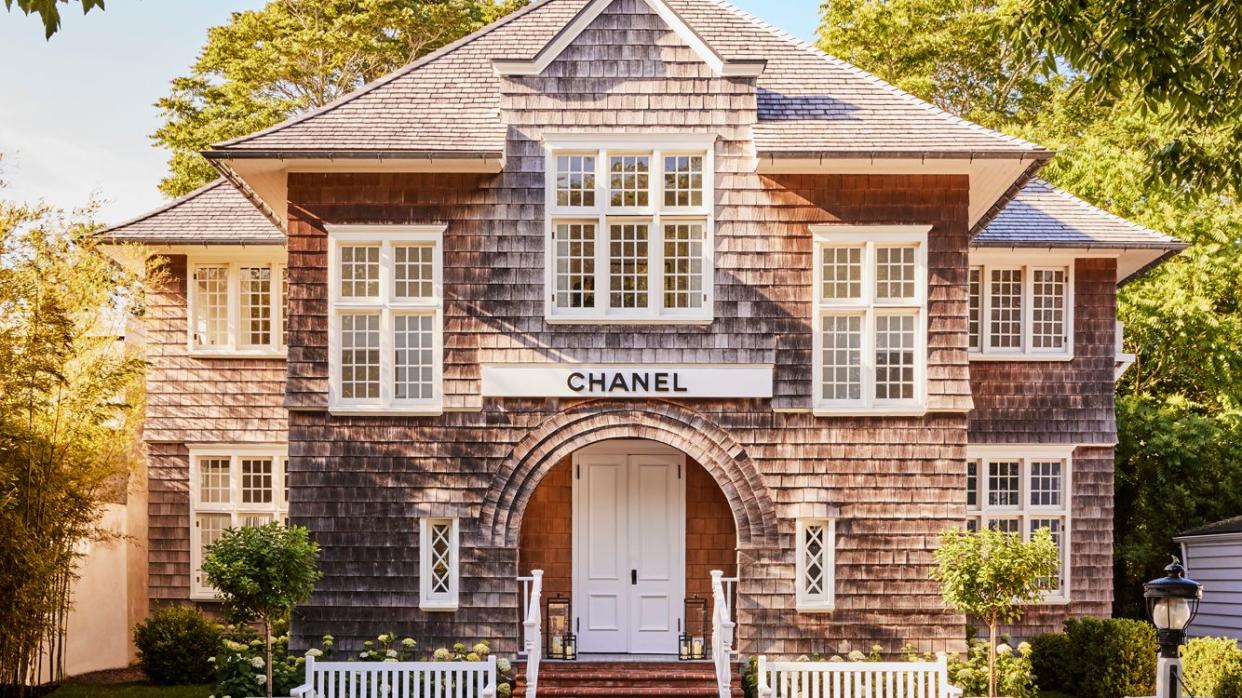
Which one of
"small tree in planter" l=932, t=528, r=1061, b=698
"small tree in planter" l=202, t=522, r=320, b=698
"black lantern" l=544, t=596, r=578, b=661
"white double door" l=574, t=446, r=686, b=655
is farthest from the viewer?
"white double door" l=574, t=446, r=686, b=655

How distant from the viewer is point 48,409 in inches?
535

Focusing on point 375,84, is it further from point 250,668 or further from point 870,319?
point 250,668

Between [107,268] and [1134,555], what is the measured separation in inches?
633

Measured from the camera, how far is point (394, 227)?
43.7ft

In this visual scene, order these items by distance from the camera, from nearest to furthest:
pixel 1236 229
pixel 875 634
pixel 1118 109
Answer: pixel 875 634 → pixel 1236 229 → pixel 1118 109

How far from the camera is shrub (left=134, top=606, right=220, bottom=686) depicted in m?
15.2

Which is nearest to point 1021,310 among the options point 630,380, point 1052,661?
point 1052,661

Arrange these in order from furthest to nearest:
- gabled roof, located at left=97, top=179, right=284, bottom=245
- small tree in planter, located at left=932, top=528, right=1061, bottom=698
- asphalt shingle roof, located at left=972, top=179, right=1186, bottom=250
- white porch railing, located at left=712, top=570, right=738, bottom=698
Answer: gabled roof, located at left=97, top=179, right=284, bottom=245 → asphalt shingle roof, located at left=972, top=179, right=1186, bottom=250 → white porch railing, located at left=712, top=570, right=738, bottom=698 → small tree in planter, located at left=932, top=528, right=1061, bottom=698

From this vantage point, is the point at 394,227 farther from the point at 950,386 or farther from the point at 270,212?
the point at 950,386

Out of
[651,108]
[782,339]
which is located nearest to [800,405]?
[782,339]

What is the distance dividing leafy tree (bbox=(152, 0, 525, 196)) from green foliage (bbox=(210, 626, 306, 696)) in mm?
15304

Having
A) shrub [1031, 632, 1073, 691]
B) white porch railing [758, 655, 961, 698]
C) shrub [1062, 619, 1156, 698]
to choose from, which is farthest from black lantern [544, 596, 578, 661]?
shrub [1062, 619, 1156, 698]

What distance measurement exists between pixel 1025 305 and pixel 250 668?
430 inches

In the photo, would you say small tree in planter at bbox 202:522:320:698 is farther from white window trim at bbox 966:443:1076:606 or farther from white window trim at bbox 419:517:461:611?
white window trim at bbox 966:443:1076:606
